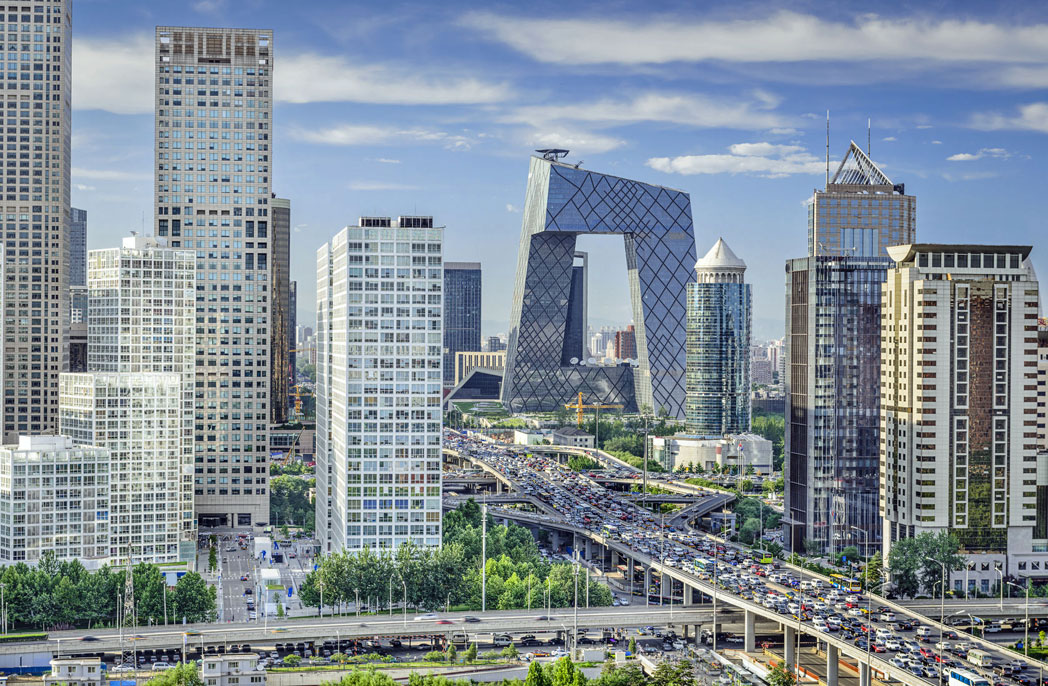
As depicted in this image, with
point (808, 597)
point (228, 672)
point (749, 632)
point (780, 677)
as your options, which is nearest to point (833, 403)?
point (808, 597)

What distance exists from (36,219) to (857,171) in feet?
333

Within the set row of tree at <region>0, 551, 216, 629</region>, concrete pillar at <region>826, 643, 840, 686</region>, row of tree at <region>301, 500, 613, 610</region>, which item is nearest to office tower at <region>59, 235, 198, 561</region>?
row of tree at <region>0, 551, 216, 629</region>

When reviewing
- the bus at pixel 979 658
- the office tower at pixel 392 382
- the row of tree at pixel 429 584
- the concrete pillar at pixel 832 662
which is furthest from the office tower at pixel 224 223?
the bus at pixel 979 658

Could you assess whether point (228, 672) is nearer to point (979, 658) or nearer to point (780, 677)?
point (780, 677)

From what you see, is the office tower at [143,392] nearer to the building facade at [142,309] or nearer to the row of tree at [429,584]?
the building facade at [142,309]

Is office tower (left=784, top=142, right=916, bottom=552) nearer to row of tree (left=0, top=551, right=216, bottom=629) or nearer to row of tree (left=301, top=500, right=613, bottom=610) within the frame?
row of tree (left=301, top=500, right=613, bottom=610)

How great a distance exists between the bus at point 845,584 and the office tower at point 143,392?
5872cm

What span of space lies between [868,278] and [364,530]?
57.2m

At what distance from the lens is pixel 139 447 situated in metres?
130

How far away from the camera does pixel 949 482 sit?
125m

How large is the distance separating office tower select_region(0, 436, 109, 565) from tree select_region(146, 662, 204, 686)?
110 feet

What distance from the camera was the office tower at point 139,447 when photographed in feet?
420

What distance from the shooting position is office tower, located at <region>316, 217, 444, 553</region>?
11769 cm

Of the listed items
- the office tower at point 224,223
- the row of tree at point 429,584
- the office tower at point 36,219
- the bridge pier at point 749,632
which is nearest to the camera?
the bridge pier at point 749,632
